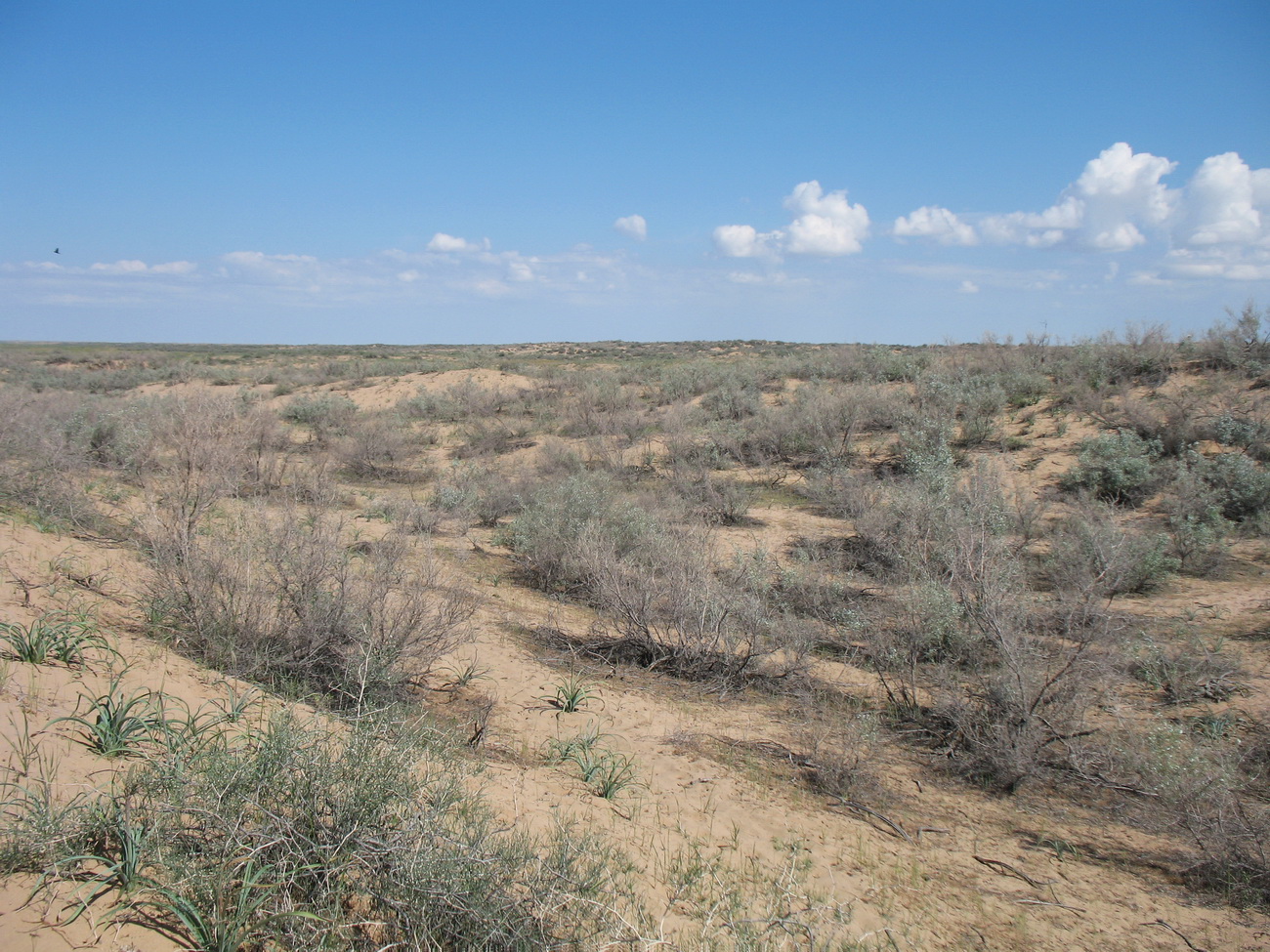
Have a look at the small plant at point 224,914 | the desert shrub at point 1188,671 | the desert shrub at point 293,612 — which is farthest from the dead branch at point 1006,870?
the desert shrub at point 293,612

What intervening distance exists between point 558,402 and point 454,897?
1903 cm

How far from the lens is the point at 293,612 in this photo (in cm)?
513

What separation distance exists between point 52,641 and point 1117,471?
13.7 meters

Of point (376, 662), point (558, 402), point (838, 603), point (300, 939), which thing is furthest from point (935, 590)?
point (558, 402)

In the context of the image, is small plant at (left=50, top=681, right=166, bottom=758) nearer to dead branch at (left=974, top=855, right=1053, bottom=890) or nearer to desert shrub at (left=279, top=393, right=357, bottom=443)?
dead branch at (left=974, top=855, right=1053, bottom=890)

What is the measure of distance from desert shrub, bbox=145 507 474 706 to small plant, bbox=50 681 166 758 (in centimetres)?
126

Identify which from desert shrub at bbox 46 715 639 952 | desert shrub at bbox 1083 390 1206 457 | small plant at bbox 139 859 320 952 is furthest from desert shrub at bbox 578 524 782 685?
desert shrub at bbox 1083 390 1206 457

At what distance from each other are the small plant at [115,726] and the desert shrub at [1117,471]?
12.5 m

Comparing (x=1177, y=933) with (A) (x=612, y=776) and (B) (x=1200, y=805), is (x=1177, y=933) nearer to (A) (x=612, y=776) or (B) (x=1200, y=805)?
(B) (x=1200, y=805)

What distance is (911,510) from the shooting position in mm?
9070

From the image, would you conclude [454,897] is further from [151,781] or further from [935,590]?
[935,590]

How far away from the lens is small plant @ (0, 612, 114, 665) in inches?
145

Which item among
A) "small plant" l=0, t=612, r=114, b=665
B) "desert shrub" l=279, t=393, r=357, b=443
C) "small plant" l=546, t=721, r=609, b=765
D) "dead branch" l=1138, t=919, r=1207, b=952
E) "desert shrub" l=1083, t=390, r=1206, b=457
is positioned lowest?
"dead branch" l=1138, t=919, r=1207, b=952

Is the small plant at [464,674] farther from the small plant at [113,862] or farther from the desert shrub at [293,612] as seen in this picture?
the small plant at [113,862]
